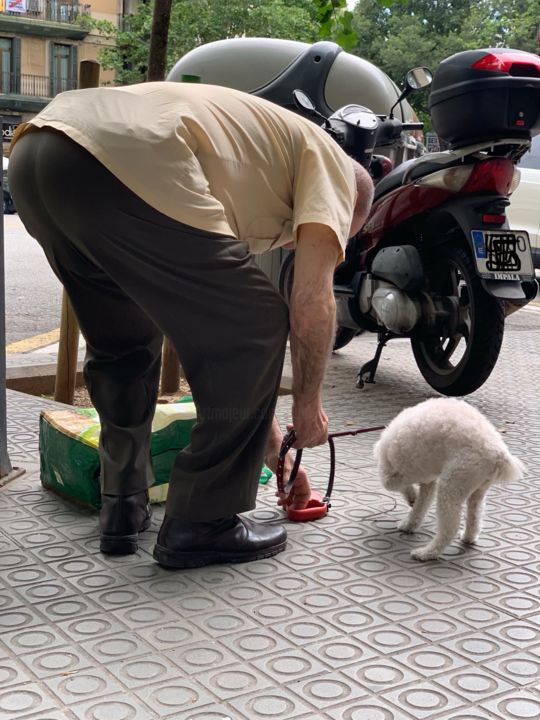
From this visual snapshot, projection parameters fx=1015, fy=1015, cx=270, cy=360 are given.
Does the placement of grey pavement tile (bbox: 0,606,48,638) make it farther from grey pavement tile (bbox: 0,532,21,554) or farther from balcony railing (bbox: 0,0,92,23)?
balcony railing (bbox: 0,0,92,23)

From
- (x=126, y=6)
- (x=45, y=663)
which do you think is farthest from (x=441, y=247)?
(x=126, y=6)

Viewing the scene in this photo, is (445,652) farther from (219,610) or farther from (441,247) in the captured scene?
(441,247)

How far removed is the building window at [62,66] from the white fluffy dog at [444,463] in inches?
1809

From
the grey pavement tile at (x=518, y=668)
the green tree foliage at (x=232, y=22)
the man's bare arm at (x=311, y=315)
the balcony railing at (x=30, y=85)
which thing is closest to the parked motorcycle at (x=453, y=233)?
the man's bare arm at (x=311, y=315)

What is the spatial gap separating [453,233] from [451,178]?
0.31 metres

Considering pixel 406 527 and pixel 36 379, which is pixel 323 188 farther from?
pixel 36 379

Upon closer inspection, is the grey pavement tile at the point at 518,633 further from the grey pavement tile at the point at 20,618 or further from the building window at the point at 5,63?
the building window at the point at 5,63

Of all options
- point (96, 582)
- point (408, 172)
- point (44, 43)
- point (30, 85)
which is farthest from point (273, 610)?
point (44, 43)

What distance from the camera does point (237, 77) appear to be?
7.35 metres

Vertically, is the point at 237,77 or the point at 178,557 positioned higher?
the point at 237,77

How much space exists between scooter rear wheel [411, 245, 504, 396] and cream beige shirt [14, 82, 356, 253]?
2.38 metres

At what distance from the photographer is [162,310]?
3066 millimetres

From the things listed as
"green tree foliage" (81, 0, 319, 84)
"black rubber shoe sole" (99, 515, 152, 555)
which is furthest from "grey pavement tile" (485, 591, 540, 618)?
"green tree foliage" (81, 0, 319, 84)

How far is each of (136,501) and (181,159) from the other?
3.93ft
